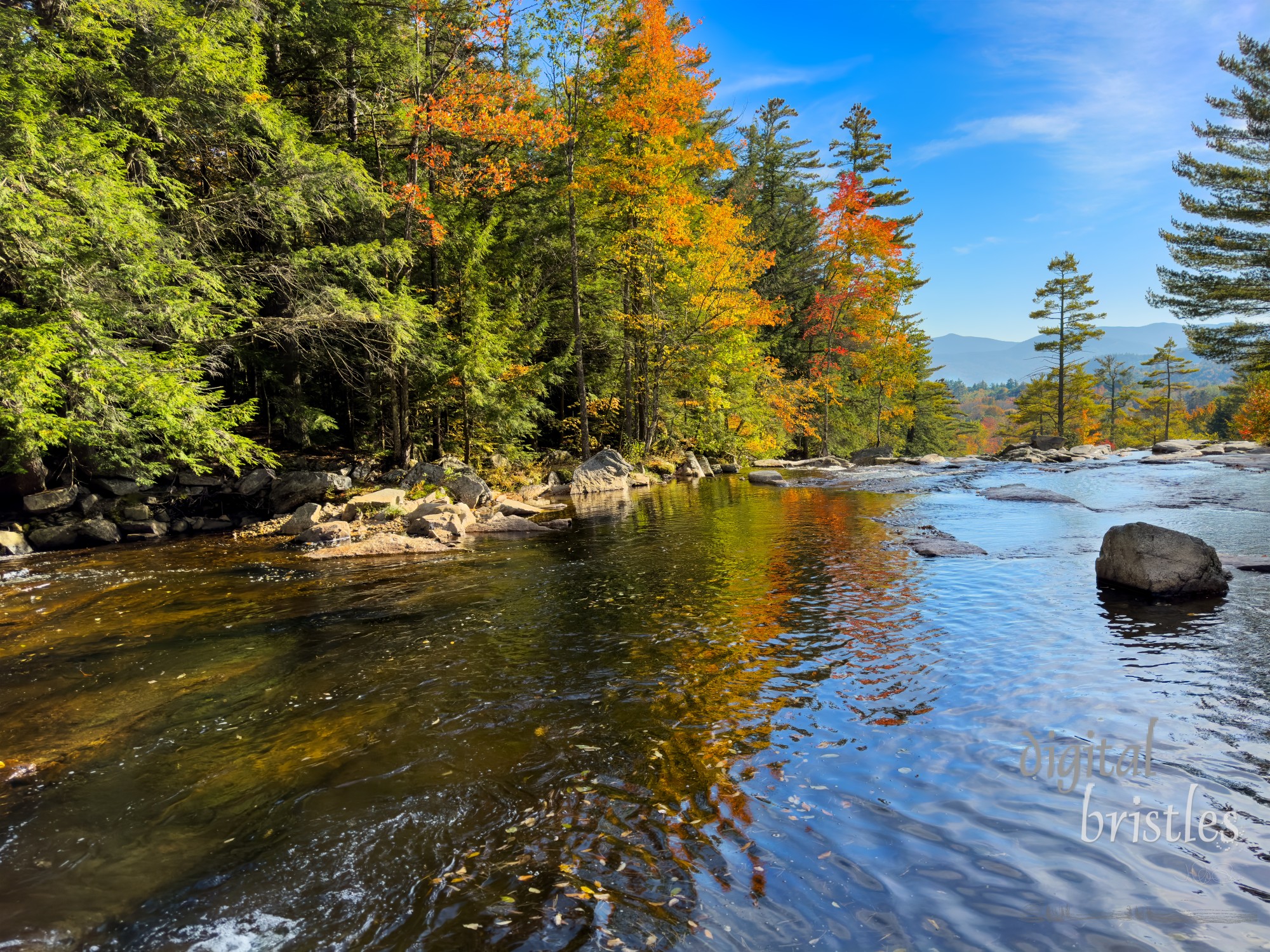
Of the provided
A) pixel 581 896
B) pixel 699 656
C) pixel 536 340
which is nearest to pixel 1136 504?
pixel 699 656

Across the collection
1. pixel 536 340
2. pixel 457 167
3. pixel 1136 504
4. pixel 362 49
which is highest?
pixel 362 49

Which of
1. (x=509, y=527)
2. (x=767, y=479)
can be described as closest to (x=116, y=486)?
(x=509, y=527)

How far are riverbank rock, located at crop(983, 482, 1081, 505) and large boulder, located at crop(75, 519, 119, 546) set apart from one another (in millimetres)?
22941

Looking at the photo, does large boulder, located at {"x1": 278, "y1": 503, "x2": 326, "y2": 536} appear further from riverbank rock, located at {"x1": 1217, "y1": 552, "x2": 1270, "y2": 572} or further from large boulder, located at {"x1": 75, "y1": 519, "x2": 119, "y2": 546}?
riverbank rock, located at {"x1": 1217, "y1": 552, "x2": 1270, "y2": 572}

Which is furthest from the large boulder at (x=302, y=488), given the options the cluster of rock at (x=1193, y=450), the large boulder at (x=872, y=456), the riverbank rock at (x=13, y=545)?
the cluster of rock at (x=1193, y=450)

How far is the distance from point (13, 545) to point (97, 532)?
1.38 m

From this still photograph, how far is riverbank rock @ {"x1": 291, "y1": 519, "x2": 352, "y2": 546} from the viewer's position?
12969 mm

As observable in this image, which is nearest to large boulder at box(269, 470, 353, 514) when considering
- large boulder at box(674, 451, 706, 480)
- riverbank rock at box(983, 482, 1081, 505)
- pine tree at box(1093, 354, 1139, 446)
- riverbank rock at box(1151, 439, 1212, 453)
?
large boulder at box(674, 451, 706, 480)

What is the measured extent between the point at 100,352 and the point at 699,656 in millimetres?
12107

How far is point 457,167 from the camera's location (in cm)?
2117

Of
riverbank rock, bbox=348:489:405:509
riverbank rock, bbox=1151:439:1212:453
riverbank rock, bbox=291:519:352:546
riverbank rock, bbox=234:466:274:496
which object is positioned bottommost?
riverbank rock, bbox=291:519:352:546

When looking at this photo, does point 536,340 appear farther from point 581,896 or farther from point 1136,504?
point 581,896

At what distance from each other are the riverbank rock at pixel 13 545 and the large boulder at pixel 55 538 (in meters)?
0.17

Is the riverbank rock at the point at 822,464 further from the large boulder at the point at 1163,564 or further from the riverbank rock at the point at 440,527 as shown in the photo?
the large boulder at the point at 1163,564
